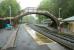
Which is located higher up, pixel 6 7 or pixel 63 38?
pixel 6 7

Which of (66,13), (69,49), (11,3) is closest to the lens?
(69,49)

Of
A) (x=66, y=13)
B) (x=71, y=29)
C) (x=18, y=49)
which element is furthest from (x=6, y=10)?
(x=18, y=49)

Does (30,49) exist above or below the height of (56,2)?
below

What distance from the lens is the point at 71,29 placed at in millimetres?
49844

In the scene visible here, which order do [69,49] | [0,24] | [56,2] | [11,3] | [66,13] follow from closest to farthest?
[69,49], [0,24], [66,13], [56,2], [11,3]

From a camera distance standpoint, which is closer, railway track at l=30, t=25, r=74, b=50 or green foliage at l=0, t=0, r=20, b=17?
railway track at l=30, t=25, r=74, b=50

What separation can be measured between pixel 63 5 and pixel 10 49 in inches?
2702

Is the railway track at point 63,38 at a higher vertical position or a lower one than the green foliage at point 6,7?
lower

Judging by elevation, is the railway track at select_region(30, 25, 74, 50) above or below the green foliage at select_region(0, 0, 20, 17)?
below

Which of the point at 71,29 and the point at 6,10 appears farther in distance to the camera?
the point at 6,10

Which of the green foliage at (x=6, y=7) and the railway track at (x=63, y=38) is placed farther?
the green foliage at (x=6, y=7)

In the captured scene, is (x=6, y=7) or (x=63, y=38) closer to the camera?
(x=63, y=38)

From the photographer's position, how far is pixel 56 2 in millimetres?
90812

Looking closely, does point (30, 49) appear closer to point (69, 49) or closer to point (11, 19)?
point (69, 49)
